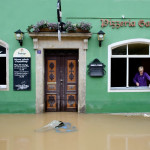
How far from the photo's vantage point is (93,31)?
708 centimetres

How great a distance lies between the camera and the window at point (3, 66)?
7109 mm

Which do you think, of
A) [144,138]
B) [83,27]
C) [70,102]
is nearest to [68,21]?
[83,27]

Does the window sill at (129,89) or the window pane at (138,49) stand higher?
the window pane at (138,49)

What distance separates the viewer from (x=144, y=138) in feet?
15.6

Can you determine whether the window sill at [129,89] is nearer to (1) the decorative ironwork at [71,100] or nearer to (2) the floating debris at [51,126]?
(1) the decorative ironwork at [71,100]

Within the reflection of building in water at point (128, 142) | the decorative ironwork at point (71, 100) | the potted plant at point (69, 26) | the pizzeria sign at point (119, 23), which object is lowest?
the reflection of building in water at point (128, 142)

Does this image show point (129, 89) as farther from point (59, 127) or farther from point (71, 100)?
point (59, 127)

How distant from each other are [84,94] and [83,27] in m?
2.32

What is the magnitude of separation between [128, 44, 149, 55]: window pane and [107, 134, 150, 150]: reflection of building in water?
10.9 feet

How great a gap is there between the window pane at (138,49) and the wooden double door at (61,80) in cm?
201

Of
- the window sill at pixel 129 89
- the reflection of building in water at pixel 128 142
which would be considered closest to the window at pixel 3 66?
the window sill at pixel 129 89

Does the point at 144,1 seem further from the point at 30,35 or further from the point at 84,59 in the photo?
the point at 30,35

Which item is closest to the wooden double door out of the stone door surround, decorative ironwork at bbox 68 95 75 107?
decorative ironwork at bbox 68 95 75 107

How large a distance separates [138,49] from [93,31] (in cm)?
178
